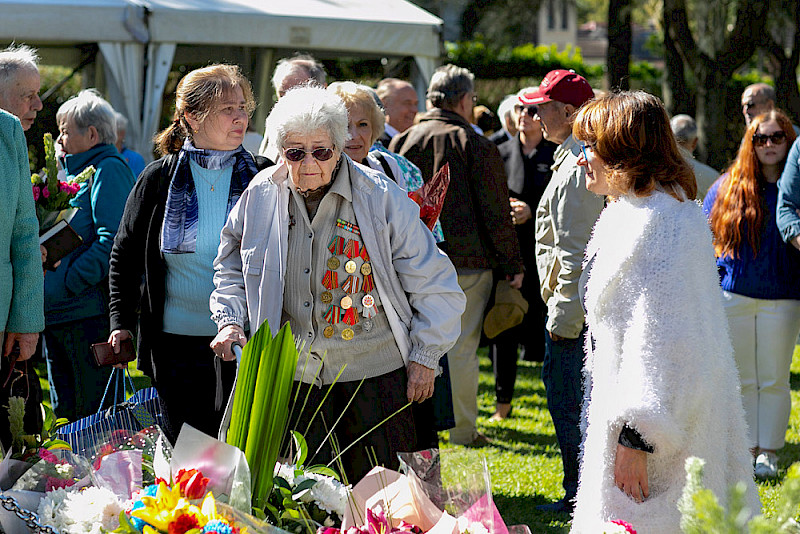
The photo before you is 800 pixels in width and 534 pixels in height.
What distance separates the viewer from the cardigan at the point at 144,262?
368cm

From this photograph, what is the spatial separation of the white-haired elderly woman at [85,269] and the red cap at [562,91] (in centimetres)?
208

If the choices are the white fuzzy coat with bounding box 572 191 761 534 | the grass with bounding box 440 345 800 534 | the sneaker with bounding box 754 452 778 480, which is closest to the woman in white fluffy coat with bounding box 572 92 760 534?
the white fuzzy coat with bounding box 572 191 761 534

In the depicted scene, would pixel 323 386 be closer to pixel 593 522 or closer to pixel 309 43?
pixel 593 522

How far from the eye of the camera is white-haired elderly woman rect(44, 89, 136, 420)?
185 inches

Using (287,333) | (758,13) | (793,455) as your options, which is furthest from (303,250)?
(758,13)

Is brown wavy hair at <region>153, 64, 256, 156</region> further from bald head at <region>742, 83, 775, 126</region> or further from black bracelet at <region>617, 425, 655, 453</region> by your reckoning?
bald head at <region>742, 83, 775, 126</region>

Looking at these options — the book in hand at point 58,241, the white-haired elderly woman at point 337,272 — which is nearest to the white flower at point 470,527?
the white-haired elderly woman at point 337,272

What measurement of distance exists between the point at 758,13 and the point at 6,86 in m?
14.1

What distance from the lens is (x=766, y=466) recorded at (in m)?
5.20

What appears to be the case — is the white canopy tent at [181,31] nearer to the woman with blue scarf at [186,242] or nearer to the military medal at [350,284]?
the woman with blue scarf at [186,242]

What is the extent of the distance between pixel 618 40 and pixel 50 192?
1256 centimetres

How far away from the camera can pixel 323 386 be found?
3.19 m

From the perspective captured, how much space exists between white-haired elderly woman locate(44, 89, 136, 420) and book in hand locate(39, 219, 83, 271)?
63 centimetres

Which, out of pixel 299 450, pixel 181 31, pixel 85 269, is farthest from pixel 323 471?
pixel 181 31
